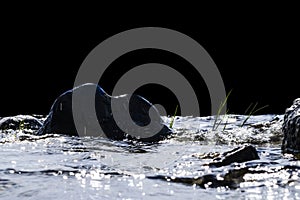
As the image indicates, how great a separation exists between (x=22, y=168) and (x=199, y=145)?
1.65 m

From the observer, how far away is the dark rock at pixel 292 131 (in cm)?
292

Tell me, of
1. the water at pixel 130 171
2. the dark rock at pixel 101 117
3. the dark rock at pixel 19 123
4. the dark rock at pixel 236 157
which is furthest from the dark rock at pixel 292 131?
the dark rock at pixel 19 123

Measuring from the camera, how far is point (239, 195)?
1.88 meters

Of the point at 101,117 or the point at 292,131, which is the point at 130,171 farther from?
the point at 101,117

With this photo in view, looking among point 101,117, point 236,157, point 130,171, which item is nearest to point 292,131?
point 236,157

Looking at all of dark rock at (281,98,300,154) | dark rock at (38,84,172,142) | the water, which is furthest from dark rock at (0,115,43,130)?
dark rock at (281,98,300,154)

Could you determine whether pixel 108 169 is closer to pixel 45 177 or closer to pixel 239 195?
pixel 45 177

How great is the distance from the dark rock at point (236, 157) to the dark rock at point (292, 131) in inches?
16.1

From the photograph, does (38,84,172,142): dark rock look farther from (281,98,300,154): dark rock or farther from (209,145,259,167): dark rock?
(209,145,259,167): dark rock

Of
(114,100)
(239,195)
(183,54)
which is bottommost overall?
(239,195)

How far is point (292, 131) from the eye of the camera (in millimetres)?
2992

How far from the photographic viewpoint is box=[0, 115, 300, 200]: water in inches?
75.5

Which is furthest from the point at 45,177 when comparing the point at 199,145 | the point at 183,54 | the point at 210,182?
the point at 183,54

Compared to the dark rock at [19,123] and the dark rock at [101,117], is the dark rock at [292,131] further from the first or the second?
the dark rock at [19,123]
